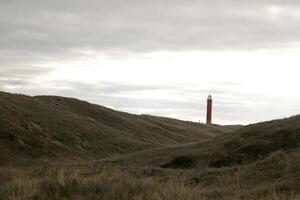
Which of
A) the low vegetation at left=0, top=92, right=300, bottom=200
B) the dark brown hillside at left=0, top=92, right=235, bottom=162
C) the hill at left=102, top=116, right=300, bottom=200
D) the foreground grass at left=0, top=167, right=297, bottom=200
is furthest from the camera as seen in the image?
the dark brown hillside at left=0, top=92, right=235, bottom=162

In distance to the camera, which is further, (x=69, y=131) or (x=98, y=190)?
(x=69, y=131)

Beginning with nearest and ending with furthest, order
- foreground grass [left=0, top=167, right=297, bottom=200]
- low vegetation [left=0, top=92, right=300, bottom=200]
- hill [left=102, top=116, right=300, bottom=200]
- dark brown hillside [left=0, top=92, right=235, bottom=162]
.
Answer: foreground grass [left=0, top=167, right=297, bottom=200], low vegetation [left=0, top=92, right=300, bottom=200], hill [left=102, top=116, right=300, bottom=200], dark brown hillside [left=0, top=92, right=235, bottom=162]

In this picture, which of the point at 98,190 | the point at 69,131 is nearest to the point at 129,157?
the point at 69,131

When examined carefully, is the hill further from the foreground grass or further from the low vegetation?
the foreground grass

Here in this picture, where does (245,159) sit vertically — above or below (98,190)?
above

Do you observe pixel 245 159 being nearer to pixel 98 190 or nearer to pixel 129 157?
pixel 129 157

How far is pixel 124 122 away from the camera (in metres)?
54.2

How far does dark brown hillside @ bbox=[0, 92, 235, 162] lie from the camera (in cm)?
3716

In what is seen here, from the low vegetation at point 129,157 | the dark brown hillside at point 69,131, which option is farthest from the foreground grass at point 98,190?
the dark brown hillside at point 69,131

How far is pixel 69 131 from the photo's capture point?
4300 centimetres

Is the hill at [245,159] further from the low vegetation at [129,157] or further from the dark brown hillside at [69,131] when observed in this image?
the dark brown hillside at [69,131]

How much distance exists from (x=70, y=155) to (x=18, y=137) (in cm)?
382

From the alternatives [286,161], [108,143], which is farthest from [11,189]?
[108,143]

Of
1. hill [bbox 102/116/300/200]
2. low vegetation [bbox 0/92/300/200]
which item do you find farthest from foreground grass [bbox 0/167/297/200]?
hill [bbox 102/116/300/200]
